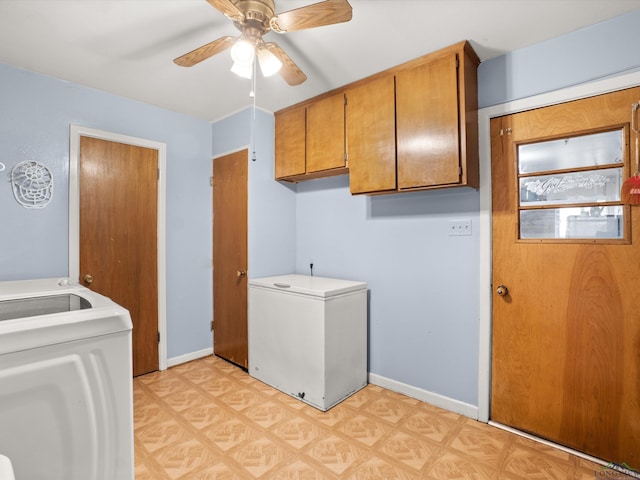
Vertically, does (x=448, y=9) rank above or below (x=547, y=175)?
above

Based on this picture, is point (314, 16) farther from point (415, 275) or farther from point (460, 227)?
point (415, 275)

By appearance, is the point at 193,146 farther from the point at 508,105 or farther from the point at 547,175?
the point at 547,175

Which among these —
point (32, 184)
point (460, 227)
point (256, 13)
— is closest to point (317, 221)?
point (460, 227)

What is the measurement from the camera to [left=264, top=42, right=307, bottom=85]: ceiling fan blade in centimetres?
165

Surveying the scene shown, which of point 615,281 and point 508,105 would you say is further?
point 508,105

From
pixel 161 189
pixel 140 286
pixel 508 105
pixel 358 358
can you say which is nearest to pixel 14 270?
pixel 140 286

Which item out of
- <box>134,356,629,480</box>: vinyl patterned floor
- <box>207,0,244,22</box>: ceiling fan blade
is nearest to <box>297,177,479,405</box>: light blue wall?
<box>134,356,629,480</box>: vinyl patterned floor

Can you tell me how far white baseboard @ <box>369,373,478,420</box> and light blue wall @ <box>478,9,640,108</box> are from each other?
2083 millimetres

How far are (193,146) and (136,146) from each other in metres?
0.54

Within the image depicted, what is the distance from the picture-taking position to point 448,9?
170 cm

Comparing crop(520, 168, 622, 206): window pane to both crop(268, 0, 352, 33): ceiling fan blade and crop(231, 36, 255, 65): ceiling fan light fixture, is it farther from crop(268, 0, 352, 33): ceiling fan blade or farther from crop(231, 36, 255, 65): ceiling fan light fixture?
crop(231, 36, 255, 65): ceiling fan light fixture

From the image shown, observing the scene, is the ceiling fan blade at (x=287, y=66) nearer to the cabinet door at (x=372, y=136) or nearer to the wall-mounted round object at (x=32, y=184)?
the cabinet door at (x=372, y=136)

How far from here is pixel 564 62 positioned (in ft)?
6.27

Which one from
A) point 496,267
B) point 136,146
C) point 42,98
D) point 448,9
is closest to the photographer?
point 448,9
